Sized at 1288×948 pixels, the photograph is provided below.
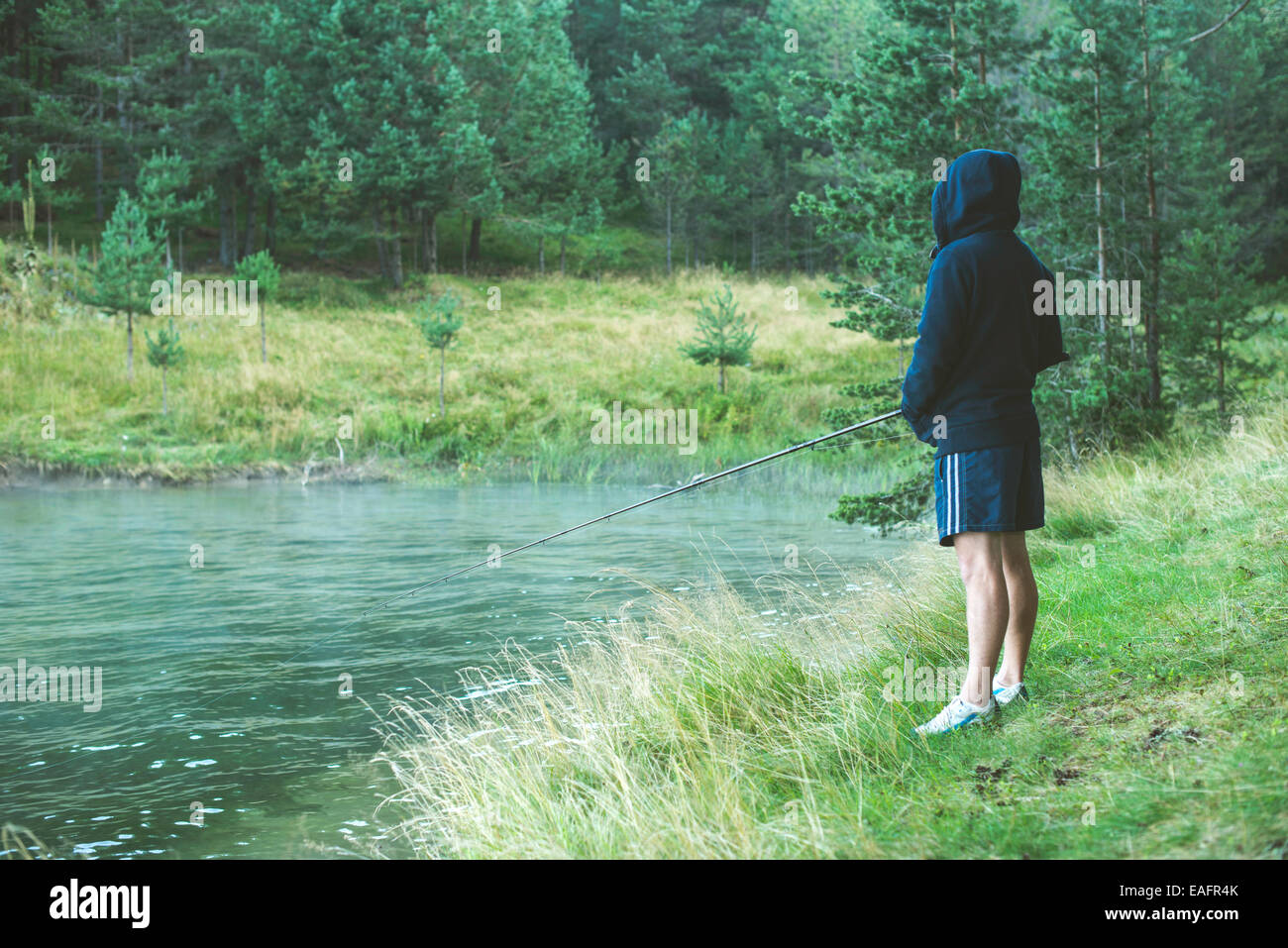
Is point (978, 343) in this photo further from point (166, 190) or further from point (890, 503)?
point (166, 190)

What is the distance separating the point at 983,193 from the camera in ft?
13.6

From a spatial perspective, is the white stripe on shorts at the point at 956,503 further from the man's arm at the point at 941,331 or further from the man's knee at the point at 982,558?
A: the man's arm at the point at 941,331

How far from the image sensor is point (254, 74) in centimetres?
3988

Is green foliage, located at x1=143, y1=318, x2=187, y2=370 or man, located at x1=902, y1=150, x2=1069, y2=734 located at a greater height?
green foliage, located at x1=143, y1=318, x2=187, y2=370

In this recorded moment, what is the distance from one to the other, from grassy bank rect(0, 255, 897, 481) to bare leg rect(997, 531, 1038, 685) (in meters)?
15.2

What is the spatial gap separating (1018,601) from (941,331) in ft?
3.46

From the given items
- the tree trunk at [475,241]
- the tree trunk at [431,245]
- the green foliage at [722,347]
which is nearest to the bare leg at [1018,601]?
the green foliage at [722,347]

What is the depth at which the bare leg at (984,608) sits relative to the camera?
155 inches

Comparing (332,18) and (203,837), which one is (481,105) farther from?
(203,837)

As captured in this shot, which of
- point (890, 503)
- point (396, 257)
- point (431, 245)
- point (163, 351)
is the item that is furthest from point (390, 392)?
point (890, 503)

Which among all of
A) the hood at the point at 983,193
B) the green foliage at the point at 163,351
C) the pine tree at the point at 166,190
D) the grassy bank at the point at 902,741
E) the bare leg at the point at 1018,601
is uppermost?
the pine tree at the point at 166,190

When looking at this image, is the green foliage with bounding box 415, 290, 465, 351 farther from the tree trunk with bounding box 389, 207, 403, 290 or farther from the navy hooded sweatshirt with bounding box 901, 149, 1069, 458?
the navy hooded sweatshirt with bounding box 901, 149, 1069, 458

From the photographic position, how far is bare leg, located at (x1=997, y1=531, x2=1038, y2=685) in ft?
13.3

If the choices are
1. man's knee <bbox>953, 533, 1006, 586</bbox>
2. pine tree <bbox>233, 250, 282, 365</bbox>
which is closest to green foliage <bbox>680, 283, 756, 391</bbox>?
pine tree <bbox>233, 250, 282, 365</bbox>
